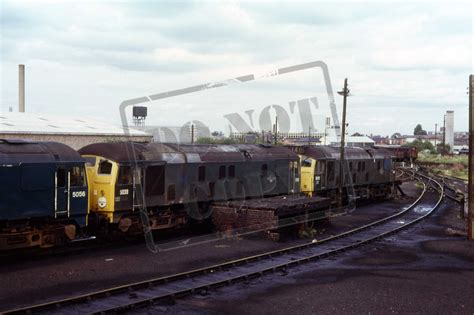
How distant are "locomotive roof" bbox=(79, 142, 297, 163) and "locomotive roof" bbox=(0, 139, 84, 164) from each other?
1739 millimetres

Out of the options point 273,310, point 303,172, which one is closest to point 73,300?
point 273,310

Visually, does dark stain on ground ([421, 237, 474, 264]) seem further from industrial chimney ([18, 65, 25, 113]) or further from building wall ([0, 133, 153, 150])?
industrial chimney ([18, 65, 25, 113])

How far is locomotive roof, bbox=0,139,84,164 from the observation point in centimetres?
1522

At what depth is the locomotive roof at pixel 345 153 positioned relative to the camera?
29531 millimetres

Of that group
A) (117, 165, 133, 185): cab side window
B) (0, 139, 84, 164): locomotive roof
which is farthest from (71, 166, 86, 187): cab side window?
(117, 165, 133, 185): cab side window

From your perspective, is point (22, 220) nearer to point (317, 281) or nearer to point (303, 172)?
point (317, 281)

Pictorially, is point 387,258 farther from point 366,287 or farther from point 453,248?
point 366,287

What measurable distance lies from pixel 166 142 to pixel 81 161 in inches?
216

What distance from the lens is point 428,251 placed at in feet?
62.2

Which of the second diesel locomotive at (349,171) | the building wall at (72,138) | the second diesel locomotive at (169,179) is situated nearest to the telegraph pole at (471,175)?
the second diesel locomotive at (349,171)

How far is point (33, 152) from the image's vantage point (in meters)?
16.0

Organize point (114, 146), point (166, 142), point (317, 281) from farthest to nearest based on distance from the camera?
1. point (166, 142)
2. point (114, 146)
3. point (317, 281)

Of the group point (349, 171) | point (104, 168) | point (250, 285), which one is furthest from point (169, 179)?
point (349, 171)

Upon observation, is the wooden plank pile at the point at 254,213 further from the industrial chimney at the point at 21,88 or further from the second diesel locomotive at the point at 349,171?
the industrial chimney at the point at 21,88
